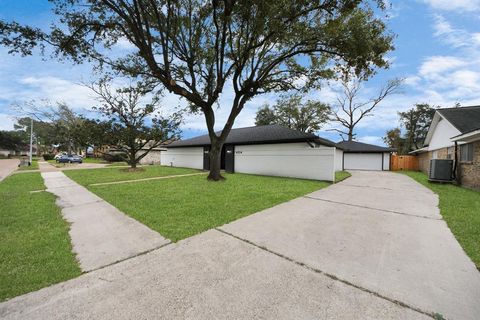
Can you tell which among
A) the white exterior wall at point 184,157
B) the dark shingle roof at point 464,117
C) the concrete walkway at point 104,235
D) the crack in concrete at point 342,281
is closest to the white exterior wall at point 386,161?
the dark shingle roof at point 464,117

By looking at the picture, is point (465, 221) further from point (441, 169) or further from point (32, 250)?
point (441, 169)

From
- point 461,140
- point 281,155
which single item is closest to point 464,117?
point 461,140

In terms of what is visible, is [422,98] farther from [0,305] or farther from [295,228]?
[0,305]

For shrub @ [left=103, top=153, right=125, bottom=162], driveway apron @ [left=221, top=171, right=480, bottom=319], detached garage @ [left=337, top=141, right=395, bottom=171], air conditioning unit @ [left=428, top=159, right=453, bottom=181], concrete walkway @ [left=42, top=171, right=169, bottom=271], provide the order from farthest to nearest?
detached garage @ [left=337, top=141, right=395, bottom=171] → shrub @ [left=103, top=153, right=125, bottom=162] → air conditioning unit @ [left=428, top=159, right=453, bottom=181] → concrete walkway @ [left=42, top=171, right=169, bottom=271] → driveway apron @ [left=221, top=171, right=480, bottom=319]

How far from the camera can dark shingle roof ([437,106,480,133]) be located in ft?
35.6

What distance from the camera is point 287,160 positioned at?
12609mm

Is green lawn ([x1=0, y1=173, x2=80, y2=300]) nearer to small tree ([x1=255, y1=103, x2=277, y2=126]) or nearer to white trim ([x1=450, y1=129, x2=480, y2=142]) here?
white trim ([x1=450, y1=129, x2=480, y2=142])

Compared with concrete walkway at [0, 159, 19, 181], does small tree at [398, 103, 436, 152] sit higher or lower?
higher

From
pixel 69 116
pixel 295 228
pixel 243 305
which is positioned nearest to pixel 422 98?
pixel 295 228

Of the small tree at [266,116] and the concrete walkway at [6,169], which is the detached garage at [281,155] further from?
the small tree at [266,116]

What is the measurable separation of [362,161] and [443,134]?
8222 millimetres

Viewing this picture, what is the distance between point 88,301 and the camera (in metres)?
2.00

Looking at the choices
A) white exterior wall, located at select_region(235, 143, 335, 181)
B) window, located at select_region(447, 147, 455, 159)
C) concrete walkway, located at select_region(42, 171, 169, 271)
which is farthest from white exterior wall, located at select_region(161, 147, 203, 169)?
window, located at select_region(447, 147, 455, 159)

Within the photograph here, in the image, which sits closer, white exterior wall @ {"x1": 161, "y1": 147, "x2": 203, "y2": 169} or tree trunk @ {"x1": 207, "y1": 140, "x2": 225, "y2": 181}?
tree trunk @ {"x1": 207, "y1": 140, "x2": 225, "y2": 181}
